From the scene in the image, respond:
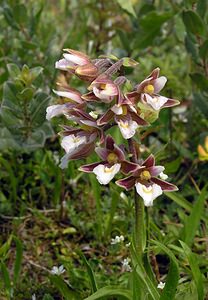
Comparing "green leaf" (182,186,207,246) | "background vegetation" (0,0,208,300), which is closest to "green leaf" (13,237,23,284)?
"background vegetation" (0,0,208,300)

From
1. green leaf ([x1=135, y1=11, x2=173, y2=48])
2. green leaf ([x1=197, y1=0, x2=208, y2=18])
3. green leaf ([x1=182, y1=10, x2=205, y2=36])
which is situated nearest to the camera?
green leaf ([x1=182, y1=10, x2=205, y2=36])

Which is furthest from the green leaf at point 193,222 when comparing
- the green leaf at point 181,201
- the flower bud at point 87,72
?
the flower bud at point 87,72

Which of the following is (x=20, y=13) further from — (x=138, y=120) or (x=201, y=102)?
(x=138, y=120)

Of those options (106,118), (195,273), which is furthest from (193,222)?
(106,118)

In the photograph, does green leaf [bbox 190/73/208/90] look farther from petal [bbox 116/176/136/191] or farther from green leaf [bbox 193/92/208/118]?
petal [bbox 116/176/136/191]

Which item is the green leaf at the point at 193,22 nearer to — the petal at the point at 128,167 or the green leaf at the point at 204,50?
the green leaf at the point at 204,50

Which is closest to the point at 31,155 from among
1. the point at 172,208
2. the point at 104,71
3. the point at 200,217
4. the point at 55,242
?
the point at 55,242

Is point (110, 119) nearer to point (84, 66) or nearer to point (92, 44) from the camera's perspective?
point (84, 66)
